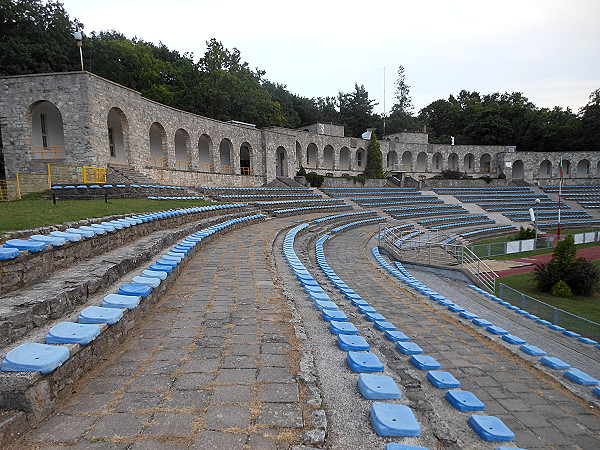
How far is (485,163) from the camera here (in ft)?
154

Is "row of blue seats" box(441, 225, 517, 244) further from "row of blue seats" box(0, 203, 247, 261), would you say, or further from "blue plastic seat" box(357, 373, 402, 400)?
"blue plastic seat" box(357, 373, 402, 400)

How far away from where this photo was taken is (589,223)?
2667cm

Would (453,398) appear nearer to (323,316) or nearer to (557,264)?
(323,316)

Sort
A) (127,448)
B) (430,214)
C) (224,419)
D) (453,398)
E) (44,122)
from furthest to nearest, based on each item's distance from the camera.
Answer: (430,214)
(44,122)
(453,398)
(224,419)
(127,448)

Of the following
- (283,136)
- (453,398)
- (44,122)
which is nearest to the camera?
(453,398)

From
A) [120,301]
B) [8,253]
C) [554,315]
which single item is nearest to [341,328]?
[120,301]

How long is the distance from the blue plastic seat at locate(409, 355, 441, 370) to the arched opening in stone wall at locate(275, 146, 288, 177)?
87.9ft

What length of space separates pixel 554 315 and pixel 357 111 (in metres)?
57.4

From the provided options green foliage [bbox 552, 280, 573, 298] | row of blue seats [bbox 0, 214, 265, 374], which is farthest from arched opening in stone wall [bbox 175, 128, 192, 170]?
green foliage [bbox 552, 280, 573, 298]

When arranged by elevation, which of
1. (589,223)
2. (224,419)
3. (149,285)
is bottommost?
(589,223)

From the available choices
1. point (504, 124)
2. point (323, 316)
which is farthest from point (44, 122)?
point (504, 124)

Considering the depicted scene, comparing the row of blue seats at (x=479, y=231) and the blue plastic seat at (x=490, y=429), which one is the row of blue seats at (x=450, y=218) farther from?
the blue plastic seat at (x=490, y=429)

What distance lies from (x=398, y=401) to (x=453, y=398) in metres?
0.59

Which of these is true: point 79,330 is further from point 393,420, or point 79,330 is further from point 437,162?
point 437,162
